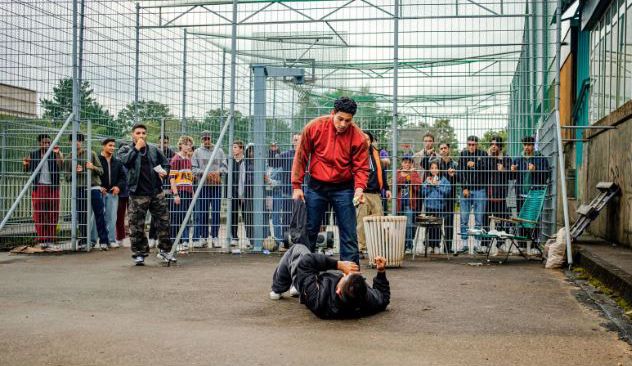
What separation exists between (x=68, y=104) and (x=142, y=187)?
3.67m

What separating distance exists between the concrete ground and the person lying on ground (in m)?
0.12

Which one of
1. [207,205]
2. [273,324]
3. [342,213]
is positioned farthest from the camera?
[207,205]

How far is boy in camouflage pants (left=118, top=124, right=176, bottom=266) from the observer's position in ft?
33.5

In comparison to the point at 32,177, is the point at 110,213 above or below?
below

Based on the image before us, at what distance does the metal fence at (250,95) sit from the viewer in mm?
11969

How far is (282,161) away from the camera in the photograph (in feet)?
40.5

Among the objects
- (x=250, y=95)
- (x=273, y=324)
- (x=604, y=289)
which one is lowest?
(x=273, y=324)

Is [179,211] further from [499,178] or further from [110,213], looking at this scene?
[499,178]

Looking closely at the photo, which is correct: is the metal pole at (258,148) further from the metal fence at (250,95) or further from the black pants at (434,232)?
the black pants at (434,232)

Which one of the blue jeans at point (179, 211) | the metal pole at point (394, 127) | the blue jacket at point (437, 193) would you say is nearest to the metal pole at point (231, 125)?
the blue jeans at point (179, 211)

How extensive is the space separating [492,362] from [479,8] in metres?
8.82

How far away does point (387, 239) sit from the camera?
Result: 33.3ft

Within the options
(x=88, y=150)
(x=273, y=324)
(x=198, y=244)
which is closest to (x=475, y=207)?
(x=198, y=244)

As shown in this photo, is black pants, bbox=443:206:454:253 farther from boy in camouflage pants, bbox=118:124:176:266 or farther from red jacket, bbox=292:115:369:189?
boy in camouflage pants, bbox=118:124:176:266
